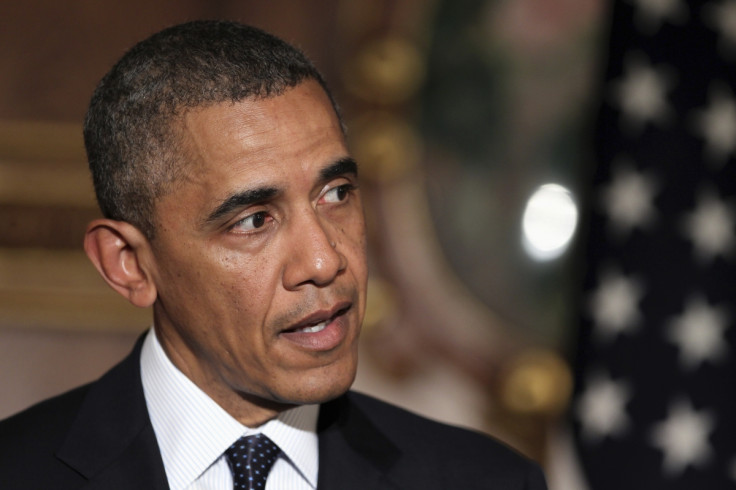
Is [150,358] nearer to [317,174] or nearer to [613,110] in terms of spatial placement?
[317,174]

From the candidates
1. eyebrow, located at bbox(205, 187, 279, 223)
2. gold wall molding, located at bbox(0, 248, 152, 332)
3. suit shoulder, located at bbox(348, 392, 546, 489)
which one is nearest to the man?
eyebrow, located at bbox(205, 187, 279, 223)

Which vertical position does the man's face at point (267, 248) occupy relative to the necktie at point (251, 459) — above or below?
above

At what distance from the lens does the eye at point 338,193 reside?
2004mm

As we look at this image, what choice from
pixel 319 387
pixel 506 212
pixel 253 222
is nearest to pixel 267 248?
pixel 253 222

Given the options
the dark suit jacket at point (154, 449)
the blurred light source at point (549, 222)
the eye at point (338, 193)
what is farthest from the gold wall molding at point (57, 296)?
the eye at point (338, 193)

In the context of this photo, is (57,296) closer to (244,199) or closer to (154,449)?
(154,449)

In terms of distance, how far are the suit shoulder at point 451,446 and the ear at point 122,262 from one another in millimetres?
579

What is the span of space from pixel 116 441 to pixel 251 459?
283 millimetres

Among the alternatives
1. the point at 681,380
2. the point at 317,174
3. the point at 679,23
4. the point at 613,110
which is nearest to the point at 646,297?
the point at 681,380

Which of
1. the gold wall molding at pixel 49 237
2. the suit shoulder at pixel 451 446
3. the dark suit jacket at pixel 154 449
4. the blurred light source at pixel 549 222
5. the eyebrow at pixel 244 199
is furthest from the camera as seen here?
the blurred light source at pixel 549 222

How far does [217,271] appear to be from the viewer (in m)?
1.93

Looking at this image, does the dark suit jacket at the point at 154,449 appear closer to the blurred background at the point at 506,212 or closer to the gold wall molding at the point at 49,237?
the blurred background at the point at 506,212

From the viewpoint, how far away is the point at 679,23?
388 centimetres

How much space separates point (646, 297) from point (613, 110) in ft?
2.52
